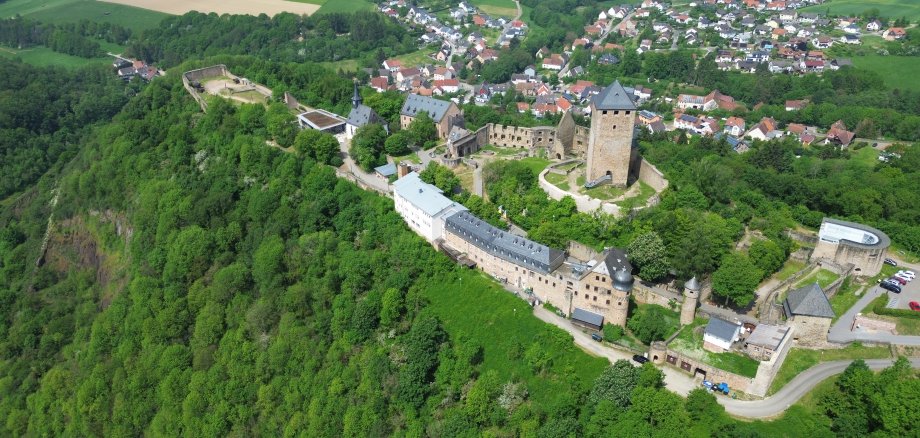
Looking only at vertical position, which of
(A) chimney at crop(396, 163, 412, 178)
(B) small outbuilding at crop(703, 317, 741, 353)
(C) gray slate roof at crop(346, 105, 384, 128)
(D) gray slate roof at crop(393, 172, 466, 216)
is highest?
(C) gray slate roof at crop(346, 105, 384, 128)

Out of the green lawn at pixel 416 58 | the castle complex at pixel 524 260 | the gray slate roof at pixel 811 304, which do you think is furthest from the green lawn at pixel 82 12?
the gray slate roof at pixel 811 304

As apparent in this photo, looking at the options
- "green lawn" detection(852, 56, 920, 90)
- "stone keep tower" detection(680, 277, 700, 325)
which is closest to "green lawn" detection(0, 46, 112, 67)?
"stone keep tower" detection(680, 277, 700, 325)

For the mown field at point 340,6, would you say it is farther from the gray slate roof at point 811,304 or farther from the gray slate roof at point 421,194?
the gray slate roof at point 811,304

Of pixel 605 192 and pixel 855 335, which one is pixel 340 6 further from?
pixel 855 335

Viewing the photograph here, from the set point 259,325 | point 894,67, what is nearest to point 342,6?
point 894,67

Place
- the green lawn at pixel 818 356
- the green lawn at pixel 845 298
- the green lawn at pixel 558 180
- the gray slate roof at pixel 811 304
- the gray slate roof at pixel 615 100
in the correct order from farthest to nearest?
1. the green lawn at pixel 558 180
2. the gray slate roof at pixel 615 100
3. the green lawn at pixel 845 298
4. the gray slate roof at pixel 811 304
5. the green lawn at pixel 818 356

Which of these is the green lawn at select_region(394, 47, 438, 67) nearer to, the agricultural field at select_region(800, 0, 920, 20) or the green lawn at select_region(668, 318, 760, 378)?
the agricultural field at select_region(800, 0, 920, 20)
